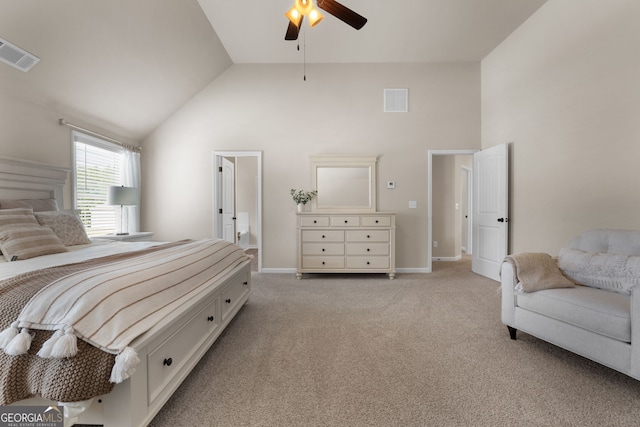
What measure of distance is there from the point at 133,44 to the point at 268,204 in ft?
8.52

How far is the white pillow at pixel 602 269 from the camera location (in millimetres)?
1833

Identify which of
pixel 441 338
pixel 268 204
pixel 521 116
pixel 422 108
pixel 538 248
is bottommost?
pixel 441 338

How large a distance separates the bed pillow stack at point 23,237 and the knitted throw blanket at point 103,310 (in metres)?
0.87

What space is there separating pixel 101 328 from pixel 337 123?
4043mm

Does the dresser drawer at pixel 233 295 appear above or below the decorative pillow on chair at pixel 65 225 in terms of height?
below

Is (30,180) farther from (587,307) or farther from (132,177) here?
(587,307)

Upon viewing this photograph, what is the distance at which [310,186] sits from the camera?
14.5 ft

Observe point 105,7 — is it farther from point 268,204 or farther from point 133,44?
point 268,204

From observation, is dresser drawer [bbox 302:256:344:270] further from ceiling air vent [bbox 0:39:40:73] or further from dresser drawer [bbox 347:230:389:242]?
ceiling air vent [bbox 0:39:40:73]

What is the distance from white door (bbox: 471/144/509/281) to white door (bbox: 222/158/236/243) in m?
4.17

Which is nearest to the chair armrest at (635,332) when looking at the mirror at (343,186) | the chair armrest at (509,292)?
the chair armrest at (509,292)

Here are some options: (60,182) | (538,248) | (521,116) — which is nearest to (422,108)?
(521,116)

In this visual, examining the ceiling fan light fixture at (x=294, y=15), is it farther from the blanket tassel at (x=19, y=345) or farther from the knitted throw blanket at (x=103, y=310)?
the blanket tassel at (x=19, y=345)

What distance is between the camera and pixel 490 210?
13.1 ft
